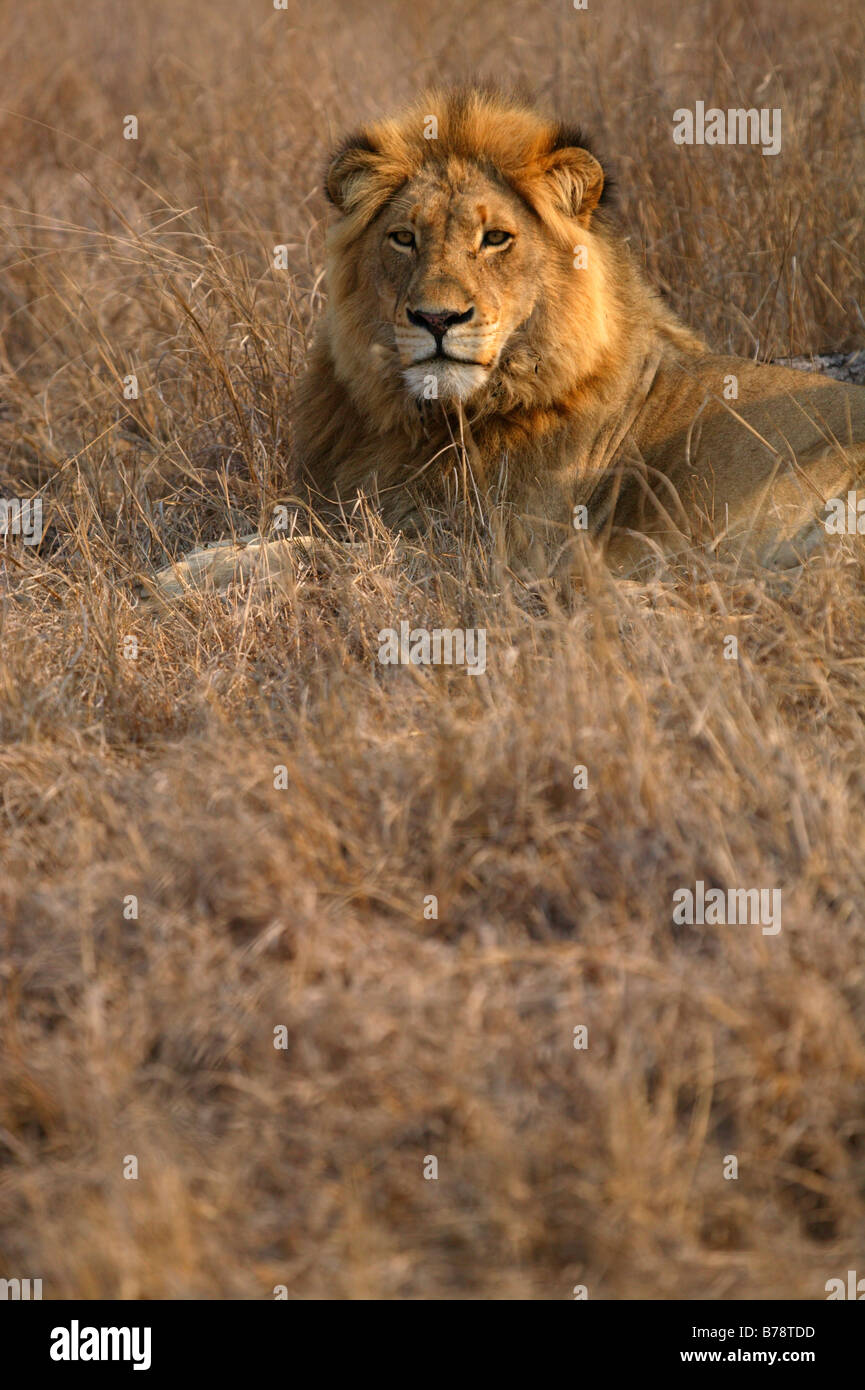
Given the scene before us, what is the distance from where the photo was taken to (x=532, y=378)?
4711 mm

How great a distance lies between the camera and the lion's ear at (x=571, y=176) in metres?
4.71

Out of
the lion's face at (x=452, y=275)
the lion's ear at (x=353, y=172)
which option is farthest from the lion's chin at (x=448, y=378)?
the lion's ear at (x=353, y=172)

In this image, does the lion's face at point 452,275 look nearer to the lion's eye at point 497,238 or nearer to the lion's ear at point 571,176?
the lion's eye at point 497,238

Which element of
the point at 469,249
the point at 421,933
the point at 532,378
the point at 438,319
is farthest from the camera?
the point at 532,378

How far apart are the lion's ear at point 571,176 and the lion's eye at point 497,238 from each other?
217 mm

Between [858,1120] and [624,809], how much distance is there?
34.2 inches

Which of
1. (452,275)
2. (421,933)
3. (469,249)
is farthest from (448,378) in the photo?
(421,933)

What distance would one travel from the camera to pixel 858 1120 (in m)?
2.65

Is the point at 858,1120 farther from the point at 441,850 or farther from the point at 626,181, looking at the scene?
the point at 626,181

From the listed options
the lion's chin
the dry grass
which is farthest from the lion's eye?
the dry grass

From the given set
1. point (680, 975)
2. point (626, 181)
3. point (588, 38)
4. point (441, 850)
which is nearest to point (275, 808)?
point (441, 850)

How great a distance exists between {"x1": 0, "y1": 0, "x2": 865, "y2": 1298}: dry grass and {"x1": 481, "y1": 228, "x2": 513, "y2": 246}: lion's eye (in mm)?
920

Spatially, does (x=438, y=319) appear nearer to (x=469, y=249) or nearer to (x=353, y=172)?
(x=469, y=249)

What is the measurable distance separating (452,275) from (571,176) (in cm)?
58
